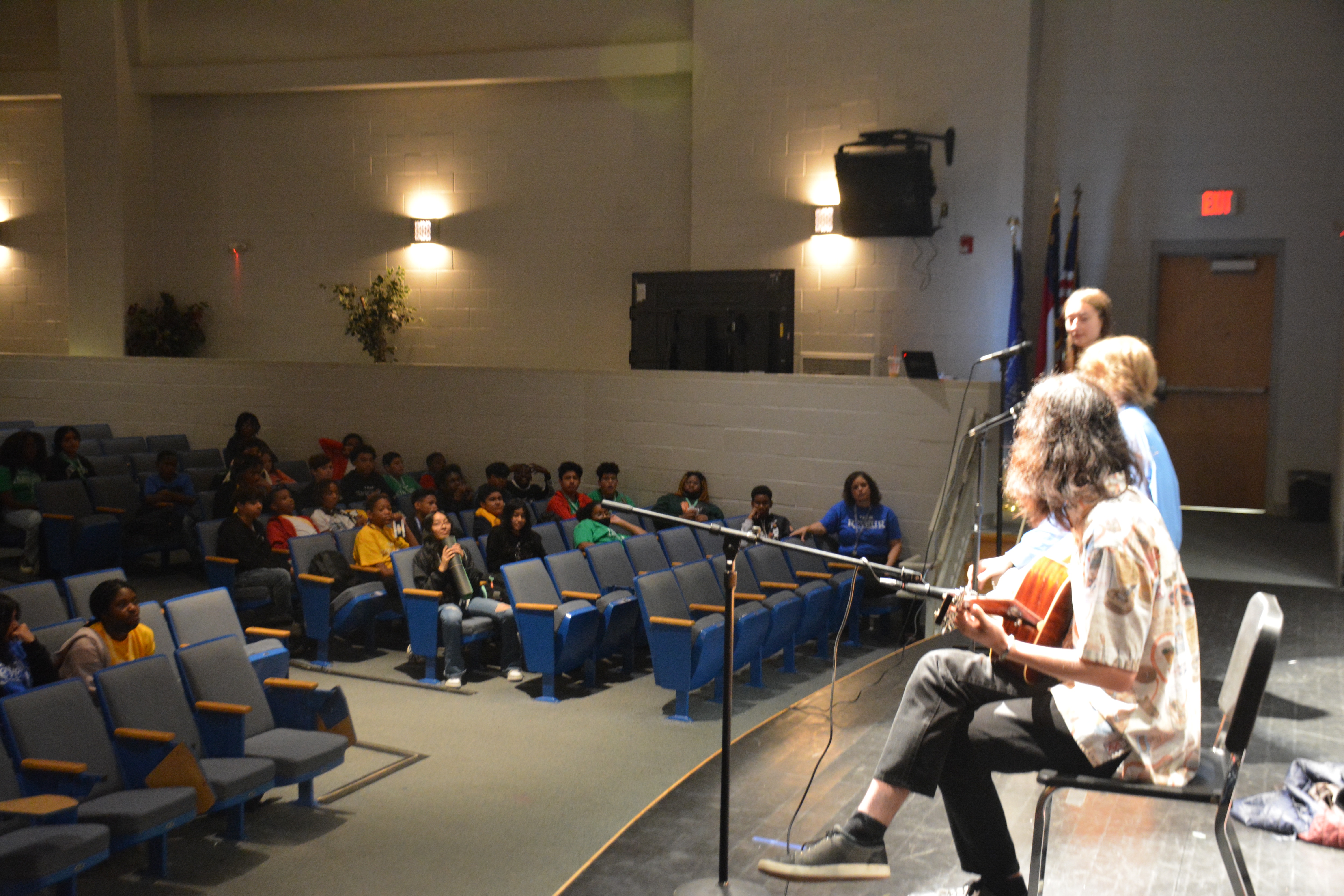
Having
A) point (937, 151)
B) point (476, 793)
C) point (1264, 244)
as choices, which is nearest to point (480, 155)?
point (937, 151)

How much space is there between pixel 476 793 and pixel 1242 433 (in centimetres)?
710

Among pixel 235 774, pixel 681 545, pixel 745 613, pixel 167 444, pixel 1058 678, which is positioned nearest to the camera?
pixel 1058 678

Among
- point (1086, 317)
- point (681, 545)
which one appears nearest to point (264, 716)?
point (681, 545)

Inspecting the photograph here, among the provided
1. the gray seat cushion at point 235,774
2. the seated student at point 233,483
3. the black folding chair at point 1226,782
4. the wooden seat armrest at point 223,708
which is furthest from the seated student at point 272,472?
the black folding chair at point 1226,782

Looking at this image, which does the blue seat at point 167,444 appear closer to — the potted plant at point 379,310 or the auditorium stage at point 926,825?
the potted plant at point 379,310

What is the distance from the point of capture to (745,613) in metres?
5.55

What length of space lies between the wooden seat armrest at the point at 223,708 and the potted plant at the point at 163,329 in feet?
26.8

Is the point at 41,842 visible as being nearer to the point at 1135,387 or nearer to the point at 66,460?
the point at 1135,387

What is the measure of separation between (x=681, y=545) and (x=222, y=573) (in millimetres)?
2723

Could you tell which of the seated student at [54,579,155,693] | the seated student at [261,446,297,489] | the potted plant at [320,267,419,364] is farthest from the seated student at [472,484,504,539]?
the potted plant at [320,267,419,364]

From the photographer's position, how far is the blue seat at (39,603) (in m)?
4.71

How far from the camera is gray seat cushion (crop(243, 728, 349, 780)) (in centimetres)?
404

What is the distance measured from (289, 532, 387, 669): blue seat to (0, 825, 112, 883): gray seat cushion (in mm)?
2722

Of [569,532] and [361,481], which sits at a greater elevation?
[361,481]
